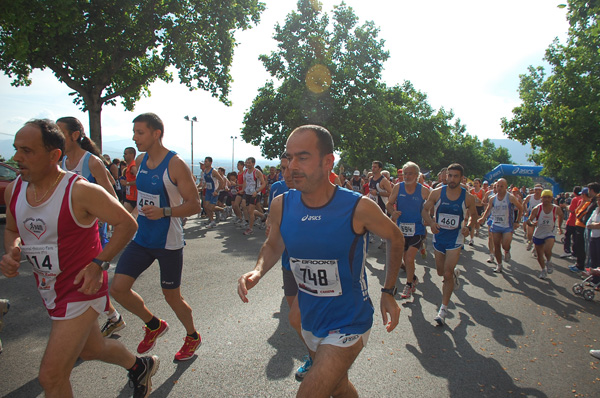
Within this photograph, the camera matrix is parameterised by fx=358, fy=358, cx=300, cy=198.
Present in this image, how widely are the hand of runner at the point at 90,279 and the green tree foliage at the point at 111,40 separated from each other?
16.4 meters

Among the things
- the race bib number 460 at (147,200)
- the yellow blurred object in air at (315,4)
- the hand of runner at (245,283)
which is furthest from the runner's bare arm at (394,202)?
the yellow blurred object in air at (315,4)

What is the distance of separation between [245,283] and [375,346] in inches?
99.4

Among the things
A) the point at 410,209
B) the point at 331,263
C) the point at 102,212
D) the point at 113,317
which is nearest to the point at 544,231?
the point at 410,209

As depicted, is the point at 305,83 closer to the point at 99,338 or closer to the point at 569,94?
the point at 569,94

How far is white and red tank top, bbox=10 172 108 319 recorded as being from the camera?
2.28 meters

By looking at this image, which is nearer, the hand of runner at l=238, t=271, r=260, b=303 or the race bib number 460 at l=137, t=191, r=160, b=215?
the hand of runner at l=238, t=271, r=260, b=303

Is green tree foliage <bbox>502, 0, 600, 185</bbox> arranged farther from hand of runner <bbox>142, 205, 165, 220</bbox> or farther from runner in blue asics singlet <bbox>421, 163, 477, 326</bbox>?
hand of runner <bbox>142, 205, 165, 220</bbox>

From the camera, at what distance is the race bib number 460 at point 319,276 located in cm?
221

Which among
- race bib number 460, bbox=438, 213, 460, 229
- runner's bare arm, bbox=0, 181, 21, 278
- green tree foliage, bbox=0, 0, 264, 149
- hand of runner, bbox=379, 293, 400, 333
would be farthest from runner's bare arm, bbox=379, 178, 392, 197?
green tree foliage, bbox=0, 0, 264, 149

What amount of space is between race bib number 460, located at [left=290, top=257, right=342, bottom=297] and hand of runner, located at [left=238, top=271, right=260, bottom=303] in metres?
0.28

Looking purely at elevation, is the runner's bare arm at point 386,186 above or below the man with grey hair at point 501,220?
above

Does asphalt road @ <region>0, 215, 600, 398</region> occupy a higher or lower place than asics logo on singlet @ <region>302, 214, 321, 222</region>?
lower

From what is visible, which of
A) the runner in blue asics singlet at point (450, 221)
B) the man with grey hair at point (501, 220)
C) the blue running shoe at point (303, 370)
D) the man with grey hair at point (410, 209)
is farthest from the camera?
the man with grey hair at point (501, 220)

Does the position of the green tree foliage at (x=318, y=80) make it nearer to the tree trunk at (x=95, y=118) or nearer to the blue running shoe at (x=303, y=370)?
the tree trunk at (x=95, y=118)
